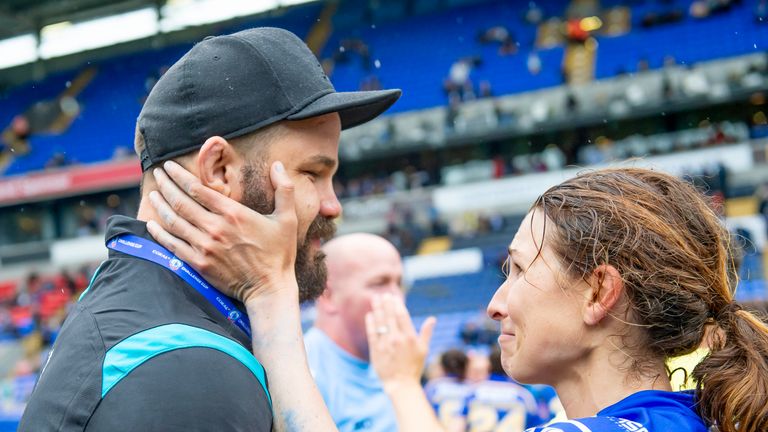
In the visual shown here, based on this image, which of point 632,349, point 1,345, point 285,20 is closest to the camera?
point 632,349

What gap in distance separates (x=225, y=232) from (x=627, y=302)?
0.84 m

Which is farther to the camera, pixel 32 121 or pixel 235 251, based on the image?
pixel 32 121

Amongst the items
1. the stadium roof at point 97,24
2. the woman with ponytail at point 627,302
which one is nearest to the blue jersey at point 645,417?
the woman with ponytail at point 627,302

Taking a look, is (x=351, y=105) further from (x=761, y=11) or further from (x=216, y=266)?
(x=761, y=11)

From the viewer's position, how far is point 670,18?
2111 cm

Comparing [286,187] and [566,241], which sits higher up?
[286,187]

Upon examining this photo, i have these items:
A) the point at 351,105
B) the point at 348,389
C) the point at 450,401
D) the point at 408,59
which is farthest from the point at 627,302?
the point at 408,59

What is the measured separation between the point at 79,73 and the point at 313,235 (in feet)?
75.0

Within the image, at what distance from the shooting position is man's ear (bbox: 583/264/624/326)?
1.63m

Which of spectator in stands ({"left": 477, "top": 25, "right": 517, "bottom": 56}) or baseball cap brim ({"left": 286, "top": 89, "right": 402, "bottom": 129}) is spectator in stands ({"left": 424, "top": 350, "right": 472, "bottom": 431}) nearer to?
baseball cap brim ({"left": 286, "top": 89, "right": 402, "bottom": 129})

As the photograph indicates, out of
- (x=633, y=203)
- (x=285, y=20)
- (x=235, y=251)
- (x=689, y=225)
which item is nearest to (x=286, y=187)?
(x=235, y=251)

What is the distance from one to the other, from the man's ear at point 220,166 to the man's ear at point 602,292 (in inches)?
30.4

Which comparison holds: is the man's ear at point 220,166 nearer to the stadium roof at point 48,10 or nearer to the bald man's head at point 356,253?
the bald man's head at point 356,253

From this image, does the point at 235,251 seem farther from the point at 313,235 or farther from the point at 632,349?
the point at 632,349
